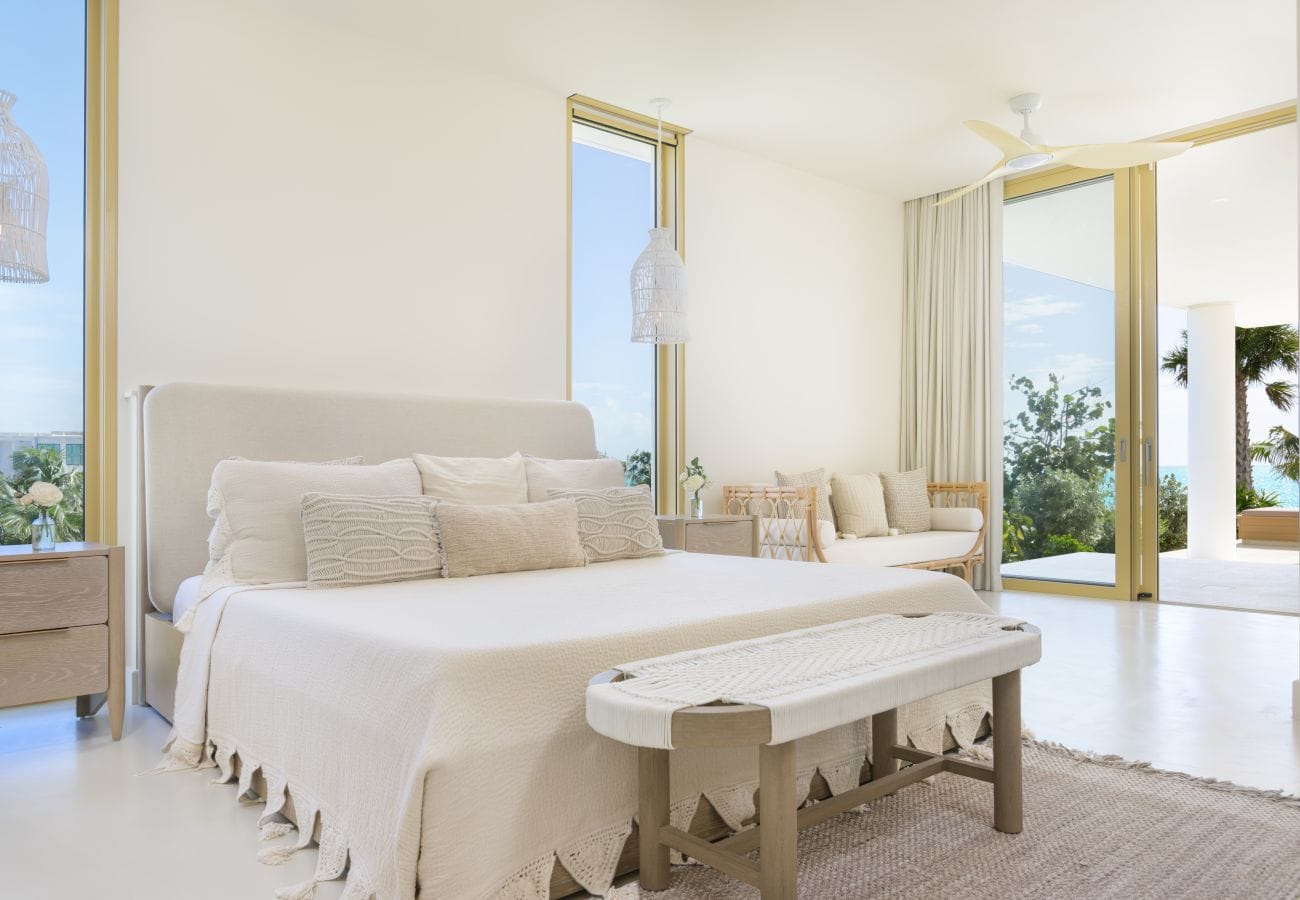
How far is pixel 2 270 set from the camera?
110 inches

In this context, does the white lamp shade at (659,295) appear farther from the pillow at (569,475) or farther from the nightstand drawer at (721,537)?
the nightstand drawer at (721,537)

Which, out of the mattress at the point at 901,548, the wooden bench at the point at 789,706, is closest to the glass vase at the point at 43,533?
the wooden bench at the point at 789,706

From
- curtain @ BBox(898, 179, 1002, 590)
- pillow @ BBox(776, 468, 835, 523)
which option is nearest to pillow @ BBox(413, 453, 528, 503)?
pillow @ BBox(776, 468, 835, 523)

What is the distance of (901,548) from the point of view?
544 centimetres

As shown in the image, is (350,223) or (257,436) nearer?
(257,436)

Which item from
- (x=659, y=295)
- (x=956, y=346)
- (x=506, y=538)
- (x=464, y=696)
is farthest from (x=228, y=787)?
(x=956, y=346)

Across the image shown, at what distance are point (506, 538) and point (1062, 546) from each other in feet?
14.9

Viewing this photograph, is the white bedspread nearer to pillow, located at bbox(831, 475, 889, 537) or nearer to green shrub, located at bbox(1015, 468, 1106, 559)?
pillow, located at bbox(831, 475, 889, 537)

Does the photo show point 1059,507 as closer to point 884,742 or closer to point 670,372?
point 670,372

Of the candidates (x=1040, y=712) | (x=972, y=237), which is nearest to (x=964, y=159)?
(x=972, y=237)

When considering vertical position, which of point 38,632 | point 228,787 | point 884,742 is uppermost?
point 38,632

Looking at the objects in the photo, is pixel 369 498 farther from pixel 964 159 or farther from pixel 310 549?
pixel 964 159

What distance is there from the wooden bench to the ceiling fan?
2.99 metres

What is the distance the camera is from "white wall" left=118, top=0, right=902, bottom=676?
347cm
